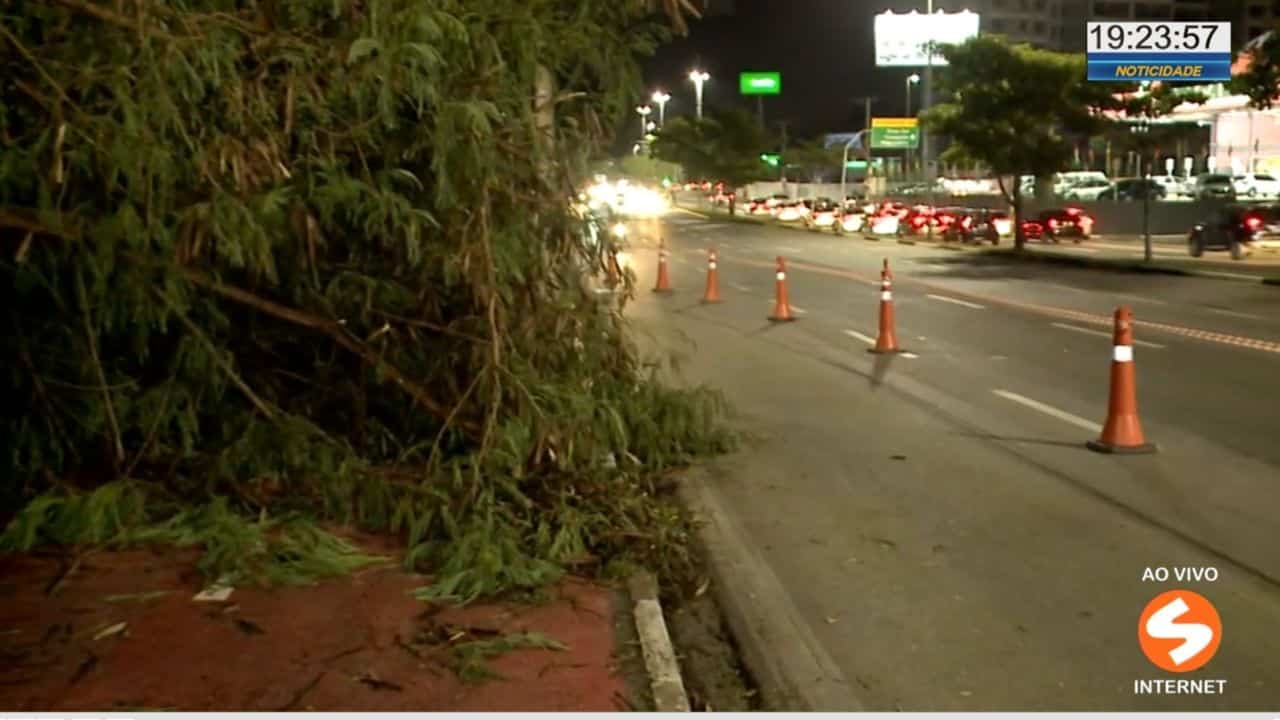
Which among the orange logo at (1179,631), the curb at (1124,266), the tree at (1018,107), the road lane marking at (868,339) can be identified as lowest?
the curb at (1124,266)

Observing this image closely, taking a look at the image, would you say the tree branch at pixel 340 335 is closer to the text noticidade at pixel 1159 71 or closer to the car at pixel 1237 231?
the text noticidade at pixel 1159 71

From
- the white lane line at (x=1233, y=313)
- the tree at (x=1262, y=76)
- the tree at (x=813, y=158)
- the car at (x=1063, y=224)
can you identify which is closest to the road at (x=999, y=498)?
the white lane line at (x=1233, y=313)

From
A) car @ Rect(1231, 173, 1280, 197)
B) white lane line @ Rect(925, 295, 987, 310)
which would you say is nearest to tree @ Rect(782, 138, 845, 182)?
car @ Rect(1231, 173, 1280, 197)

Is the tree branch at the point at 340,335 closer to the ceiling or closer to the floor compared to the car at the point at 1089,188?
closer to the ceiling

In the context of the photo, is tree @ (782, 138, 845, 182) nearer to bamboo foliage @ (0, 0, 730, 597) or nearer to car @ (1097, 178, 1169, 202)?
car @ (1097, 178, 1169, 202)

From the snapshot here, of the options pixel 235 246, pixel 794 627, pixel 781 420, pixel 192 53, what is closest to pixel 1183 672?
pixel 794 627

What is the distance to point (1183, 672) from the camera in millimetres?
5895

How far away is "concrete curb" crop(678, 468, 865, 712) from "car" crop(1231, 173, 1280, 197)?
65434 mm

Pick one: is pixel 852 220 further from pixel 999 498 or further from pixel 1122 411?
pixel 999 498

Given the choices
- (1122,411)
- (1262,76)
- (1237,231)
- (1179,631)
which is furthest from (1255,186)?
(1179,631)

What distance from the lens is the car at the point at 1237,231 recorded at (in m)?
40.6

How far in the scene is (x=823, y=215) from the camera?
70250mm

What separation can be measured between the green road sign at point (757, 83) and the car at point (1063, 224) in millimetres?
76684

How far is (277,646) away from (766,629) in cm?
219
